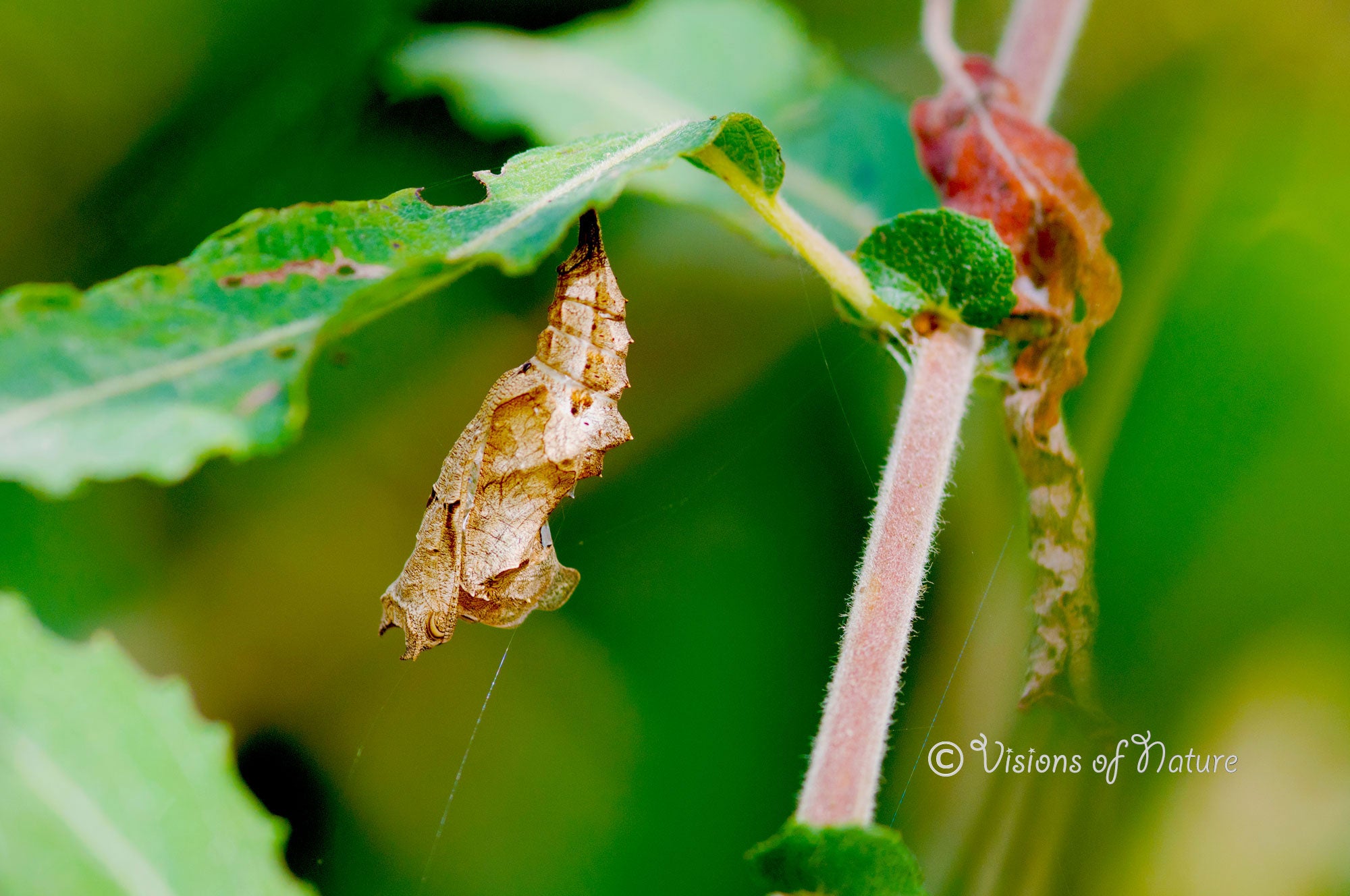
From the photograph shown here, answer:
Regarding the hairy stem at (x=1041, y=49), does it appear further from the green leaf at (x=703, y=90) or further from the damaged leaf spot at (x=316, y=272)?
the damaged leaf spot at (x=316, y=272)

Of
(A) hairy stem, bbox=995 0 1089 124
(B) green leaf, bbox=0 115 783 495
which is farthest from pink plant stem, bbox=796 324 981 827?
(A) hairy stem, bbox=995 0 1089 124

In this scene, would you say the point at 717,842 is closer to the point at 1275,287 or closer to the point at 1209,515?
the point at 1209,515

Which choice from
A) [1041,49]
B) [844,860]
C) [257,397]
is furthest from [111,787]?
[1041,49]

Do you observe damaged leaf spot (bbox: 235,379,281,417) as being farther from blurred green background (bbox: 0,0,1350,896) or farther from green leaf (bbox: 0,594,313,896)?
blurred green background (bbox: 0,0,1350,896)

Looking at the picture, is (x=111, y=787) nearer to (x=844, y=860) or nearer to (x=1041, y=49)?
(x=844, y=860)

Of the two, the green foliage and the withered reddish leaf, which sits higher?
the withered reddish leaf

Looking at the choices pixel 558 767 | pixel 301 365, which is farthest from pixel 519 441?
pixel 558 767
